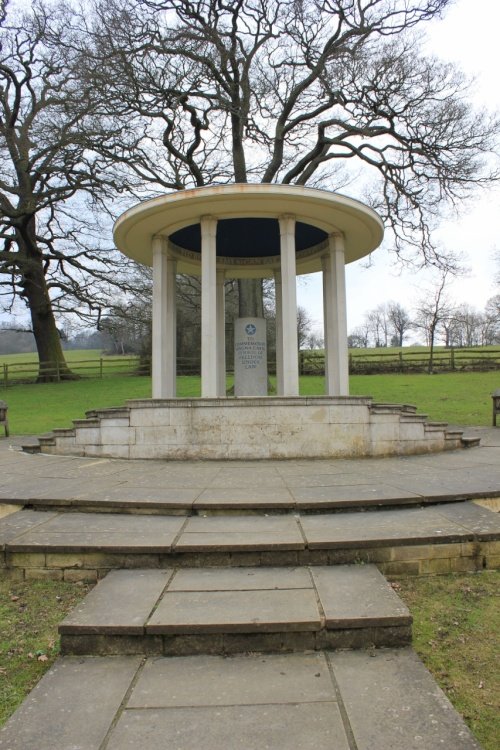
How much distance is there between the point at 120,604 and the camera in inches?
125

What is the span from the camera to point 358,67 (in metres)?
15.8

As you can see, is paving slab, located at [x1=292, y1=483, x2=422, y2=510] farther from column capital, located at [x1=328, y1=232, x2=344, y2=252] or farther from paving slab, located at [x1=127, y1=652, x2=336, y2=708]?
column capital, located at [x1=328, y1=232, x2=344, y2=252]

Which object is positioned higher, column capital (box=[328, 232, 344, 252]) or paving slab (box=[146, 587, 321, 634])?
column capital (box=[328, 232, 344, 252])

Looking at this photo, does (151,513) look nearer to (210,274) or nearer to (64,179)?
(210,274)

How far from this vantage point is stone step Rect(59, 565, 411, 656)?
112 inches

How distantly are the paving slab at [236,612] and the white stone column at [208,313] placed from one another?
18.1 ft

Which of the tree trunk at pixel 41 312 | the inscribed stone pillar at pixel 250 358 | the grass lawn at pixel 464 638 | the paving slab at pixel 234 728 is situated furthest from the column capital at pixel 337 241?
the tree trunk at pixel 41 312

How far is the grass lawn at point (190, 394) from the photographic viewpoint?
49.1 ft

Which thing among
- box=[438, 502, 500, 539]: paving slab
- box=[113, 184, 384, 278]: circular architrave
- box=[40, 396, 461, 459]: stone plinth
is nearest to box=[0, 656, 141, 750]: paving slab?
box=[438, 502, 500, 539]: paving slab

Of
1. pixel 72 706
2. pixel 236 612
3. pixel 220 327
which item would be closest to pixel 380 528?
pixel 236 612

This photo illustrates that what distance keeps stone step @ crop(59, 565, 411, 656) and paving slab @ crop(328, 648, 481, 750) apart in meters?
0.15

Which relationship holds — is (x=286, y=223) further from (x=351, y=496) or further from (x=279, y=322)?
(x=351, y=496)

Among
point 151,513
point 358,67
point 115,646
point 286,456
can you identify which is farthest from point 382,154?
point 115,646

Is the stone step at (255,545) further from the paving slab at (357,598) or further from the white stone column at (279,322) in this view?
the white stone column at (279,322)
